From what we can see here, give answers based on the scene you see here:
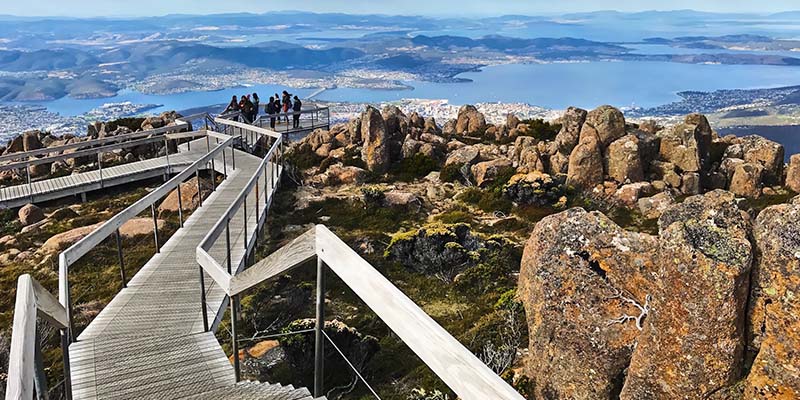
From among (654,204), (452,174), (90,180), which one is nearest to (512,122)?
(452,174)

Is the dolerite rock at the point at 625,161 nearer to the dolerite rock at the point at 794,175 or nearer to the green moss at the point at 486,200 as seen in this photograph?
the green moss at the point at 486,200

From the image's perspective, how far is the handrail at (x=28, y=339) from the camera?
2.22 meters

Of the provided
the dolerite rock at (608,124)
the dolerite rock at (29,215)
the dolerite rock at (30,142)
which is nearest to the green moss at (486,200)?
the dolerite rock at (608,124)

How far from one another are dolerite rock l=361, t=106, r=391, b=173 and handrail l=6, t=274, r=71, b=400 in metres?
18.3

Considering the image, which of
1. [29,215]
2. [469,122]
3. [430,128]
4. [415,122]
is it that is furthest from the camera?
[469,122]

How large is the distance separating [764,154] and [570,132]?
260 inches

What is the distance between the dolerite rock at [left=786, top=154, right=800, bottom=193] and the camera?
18547 mm

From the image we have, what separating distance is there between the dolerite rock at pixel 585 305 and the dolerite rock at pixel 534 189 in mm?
9736

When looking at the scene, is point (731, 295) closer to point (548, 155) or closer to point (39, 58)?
point (548, 155)

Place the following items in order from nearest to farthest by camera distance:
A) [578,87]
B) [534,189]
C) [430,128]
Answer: [534,189] < [430,128] < [578,87]

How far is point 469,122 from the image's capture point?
29141 millimetres

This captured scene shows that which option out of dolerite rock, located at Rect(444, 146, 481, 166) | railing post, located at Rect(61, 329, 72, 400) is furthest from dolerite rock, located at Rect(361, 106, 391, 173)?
railing post, located at Rect(61, 329, 72, 400)

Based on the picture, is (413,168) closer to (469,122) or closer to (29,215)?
(469,122)

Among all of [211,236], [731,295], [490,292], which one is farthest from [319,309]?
[490,292]
